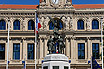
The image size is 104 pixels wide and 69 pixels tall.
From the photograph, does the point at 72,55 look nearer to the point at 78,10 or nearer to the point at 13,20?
the point at 78,10

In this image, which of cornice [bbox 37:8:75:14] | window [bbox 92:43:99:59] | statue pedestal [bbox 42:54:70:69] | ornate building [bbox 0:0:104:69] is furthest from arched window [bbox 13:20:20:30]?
statue pedestal [bbox 42:54:70:69]

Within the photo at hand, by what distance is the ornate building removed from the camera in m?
71.9

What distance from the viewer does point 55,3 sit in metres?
73.5

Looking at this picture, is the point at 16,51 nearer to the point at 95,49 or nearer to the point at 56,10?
the point at 56,10

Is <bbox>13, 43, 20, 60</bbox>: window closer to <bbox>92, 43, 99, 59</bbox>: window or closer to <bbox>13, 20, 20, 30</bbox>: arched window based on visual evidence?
<bbox>13, 20, 20, 30</bbox>: arched window

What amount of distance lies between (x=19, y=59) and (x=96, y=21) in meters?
19.1

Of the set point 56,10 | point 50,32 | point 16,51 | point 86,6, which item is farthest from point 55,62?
point 86,6

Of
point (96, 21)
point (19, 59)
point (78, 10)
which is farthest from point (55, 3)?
point (19, 59)

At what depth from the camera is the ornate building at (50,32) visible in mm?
71875

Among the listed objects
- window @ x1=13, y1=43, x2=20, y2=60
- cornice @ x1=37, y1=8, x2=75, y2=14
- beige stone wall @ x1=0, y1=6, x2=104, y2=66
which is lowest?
window @ x1=13, y1=43, x2=20, y2=60

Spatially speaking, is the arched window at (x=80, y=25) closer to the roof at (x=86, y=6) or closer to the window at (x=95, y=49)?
the roof at (x=86, y=6)

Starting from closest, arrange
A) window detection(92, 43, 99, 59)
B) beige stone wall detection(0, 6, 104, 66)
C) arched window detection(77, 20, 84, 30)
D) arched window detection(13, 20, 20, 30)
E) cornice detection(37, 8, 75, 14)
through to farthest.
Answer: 1. beige stone wall detection(0, 6, 104, 66)
2. cornice detection(37, 8, 75, 14)
3. window detection(92, 43, 99, 59)
4. arched window detection(13, 20, 20, 30)
5. arched window detection(77, 20, 84, 30)

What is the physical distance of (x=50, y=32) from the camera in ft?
237

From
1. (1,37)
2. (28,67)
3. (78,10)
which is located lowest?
(28,67)
